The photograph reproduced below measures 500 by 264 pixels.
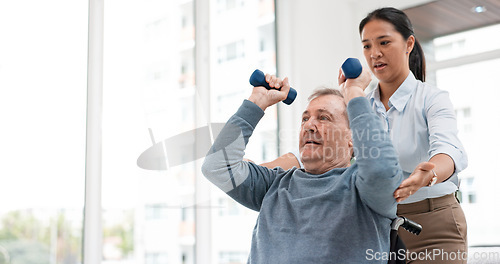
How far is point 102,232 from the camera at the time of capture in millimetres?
2637

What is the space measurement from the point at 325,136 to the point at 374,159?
10.1 inches

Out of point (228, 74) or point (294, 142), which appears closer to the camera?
point (228, 74)

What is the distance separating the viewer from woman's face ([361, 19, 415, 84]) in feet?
5.80

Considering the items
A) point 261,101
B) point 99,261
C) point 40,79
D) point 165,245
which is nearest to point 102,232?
point 99,261

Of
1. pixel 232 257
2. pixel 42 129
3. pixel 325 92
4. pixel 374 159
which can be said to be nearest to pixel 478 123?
pixel 232 257

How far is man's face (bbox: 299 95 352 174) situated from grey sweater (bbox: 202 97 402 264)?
0.04 m

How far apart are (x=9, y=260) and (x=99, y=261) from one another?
16.5 inches

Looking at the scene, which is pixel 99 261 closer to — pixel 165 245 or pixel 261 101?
pixel 165 245

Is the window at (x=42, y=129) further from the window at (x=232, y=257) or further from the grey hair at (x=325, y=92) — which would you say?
the grey hair at (x=325, y=92)

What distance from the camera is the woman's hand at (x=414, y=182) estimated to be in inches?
52.0

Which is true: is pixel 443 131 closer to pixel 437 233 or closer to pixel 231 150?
pixel 437 233

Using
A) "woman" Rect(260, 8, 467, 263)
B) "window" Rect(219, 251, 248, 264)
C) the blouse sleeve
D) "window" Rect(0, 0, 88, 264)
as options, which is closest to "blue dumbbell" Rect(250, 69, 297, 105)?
"woman" Rect(260, 8, 467, 263)

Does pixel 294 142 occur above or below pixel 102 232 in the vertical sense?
above

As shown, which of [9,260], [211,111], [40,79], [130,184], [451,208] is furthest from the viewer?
[211,111]
